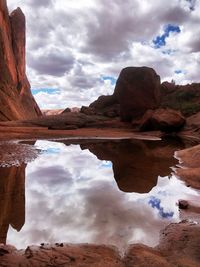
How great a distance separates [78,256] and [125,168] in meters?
6.64

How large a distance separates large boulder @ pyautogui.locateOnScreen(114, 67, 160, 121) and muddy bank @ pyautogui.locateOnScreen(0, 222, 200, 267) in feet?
89.1

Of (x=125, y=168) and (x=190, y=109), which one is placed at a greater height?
(x=190, y=109)

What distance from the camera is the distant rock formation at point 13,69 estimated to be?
37906 millimetres

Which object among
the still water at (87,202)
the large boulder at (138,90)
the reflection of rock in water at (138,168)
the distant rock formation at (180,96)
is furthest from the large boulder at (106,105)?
the still water at (87,202)

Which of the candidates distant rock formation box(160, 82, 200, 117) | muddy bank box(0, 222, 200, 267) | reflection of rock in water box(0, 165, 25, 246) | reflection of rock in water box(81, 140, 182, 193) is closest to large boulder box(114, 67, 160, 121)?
distant rock formation box(160, 82, 200, 117)

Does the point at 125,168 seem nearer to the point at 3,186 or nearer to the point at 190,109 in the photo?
the point at 3,186

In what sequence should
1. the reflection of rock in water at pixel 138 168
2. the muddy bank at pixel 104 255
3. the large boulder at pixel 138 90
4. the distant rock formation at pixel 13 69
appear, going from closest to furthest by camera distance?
the muddy bank at pixel 104 255 < the reflection of rock in water at pixel 138 168 < the large boulder at pixel 138 90 < the distant rock formation at pixel 13 69

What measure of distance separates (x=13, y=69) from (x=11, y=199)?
145 feet

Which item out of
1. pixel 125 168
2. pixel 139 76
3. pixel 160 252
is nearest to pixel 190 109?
pixel 139 76

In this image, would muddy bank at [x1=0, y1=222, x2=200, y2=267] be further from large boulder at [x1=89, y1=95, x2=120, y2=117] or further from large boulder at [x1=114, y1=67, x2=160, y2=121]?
large boulder at [x1=89, y1=95, x2=120, y2=117]

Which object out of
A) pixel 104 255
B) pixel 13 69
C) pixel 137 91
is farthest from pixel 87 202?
pixel 13 69

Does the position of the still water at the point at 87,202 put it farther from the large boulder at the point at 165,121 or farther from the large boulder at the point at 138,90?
the large boulder at the point at 138,90

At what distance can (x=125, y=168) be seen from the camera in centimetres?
1035

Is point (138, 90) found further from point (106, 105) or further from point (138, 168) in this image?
point (138, 168)
